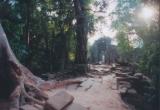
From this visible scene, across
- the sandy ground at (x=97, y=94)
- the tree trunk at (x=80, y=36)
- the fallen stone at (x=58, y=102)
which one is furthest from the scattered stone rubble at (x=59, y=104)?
the tree trunk at (x=80, y=36)

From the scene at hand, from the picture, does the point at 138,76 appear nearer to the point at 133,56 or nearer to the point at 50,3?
the point at 50,3

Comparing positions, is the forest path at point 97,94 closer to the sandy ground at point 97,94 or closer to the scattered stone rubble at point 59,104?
the sandy ground at point 97,94

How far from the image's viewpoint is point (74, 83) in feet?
39.2

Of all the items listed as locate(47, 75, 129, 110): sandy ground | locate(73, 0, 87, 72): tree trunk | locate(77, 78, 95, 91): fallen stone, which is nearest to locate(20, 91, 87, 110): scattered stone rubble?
locate(47, 75, 129, 110): sandy ground

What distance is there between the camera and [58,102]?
6781 millimetres

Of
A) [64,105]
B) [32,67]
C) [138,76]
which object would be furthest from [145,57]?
[32,67]

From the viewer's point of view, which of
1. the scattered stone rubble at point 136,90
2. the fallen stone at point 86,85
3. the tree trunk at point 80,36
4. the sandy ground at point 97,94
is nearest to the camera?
the sandy ground at point 97,94

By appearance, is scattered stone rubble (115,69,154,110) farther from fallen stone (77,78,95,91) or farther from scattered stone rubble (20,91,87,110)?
scattered stone rubble (20,91,87,110)

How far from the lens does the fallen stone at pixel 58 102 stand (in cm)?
663

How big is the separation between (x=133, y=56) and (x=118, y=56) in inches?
67.4

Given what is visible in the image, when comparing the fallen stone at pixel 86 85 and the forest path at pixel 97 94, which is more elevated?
the fallen stone at pixel 86 85

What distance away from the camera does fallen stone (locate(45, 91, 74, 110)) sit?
6.63m

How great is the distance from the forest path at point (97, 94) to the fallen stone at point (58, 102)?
1.34m

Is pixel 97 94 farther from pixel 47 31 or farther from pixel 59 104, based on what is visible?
pixel 47 31
